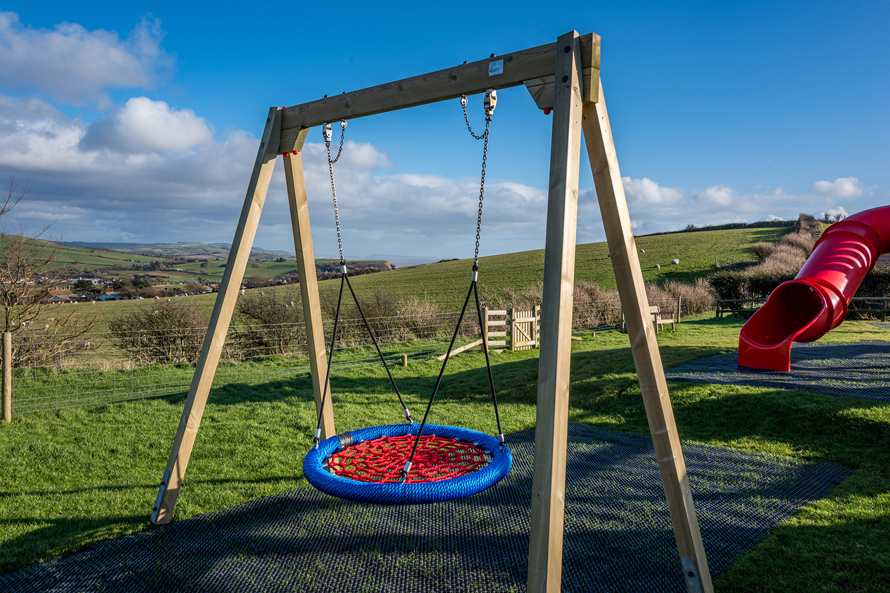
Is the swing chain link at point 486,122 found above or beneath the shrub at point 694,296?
above

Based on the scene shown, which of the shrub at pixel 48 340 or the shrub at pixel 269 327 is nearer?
the shrub at pixel 48 340

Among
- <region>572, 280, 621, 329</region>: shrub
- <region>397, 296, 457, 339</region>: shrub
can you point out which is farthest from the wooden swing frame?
<region>572, 280, 621, 329</region>: shrub

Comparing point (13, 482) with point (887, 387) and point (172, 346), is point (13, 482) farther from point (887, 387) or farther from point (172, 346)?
point (887, 387)

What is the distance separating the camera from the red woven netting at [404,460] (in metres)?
2.91

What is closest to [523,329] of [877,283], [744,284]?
[744,284]

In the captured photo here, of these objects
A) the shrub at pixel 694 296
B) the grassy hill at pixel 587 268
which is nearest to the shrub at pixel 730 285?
the shrub at pixel 694 296

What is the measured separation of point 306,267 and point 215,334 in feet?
2.64

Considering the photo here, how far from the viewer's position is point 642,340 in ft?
7.86

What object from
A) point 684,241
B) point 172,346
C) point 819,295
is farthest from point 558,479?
point 684,241

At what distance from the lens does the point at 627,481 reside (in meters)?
3.81

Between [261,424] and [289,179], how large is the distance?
129 inches

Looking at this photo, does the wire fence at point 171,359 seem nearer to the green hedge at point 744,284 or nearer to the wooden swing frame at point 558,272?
the wooden swing frame at point 558,272

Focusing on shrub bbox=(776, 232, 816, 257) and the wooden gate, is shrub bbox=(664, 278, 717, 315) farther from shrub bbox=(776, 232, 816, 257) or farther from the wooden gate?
shrub bbox=(776, 232, 816, 257)

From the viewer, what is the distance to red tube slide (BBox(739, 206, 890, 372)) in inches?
284
